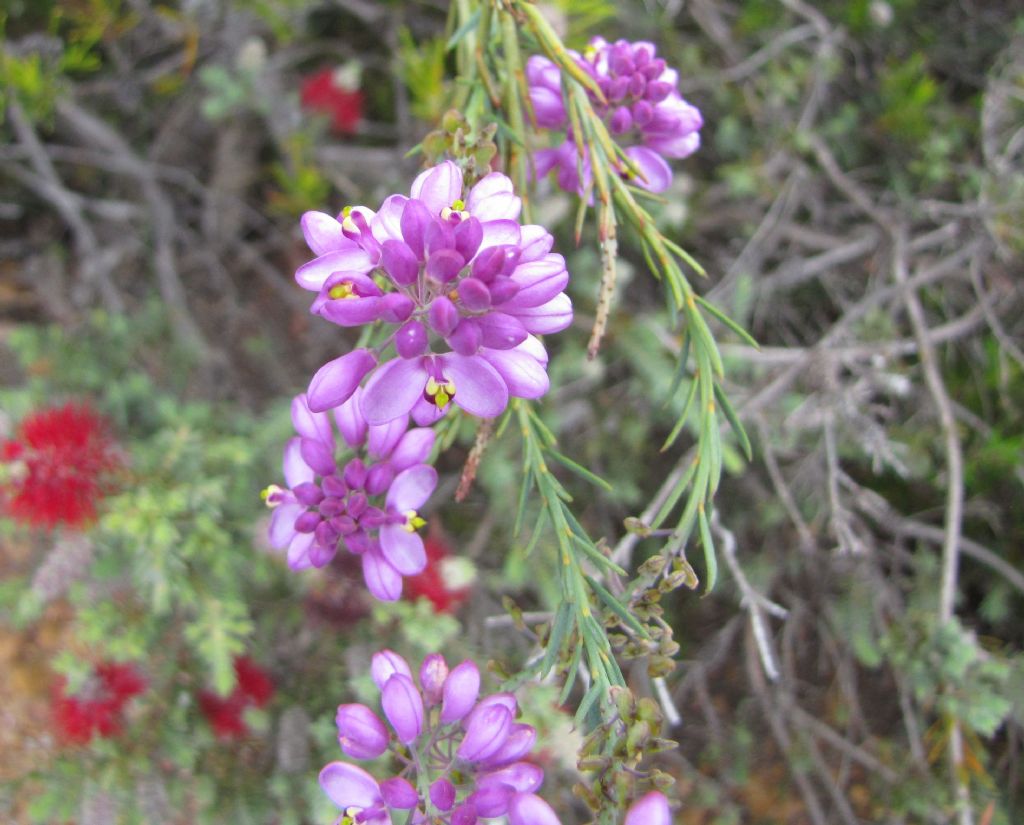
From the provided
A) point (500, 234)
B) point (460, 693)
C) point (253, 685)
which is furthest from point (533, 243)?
point (253, 685)

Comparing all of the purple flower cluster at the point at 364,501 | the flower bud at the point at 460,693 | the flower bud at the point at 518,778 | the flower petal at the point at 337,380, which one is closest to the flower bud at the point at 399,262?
the flower petal at the point at 337,380

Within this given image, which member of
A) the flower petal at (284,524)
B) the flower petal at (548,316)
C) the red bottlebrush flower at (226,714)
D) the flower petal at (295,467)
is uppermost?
the flower petal at (548,316)

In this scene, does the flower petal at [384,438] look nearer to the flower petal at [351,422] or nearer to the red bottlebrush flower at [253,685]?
the flower petal at [351,422]

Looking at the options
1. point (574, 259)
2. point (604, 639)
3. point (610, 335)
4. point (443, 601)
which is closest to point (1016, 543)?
point (610, 335)

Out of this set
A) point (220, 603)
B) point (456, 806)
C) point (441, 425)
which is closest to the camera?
point (456, 806)

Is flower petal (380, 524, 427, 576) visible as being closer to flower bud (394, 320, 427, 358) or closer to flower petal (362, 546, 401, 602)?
flower petal (362, 546, 401, 602)

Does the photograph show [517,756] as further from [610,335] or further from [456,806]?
[610,335]
